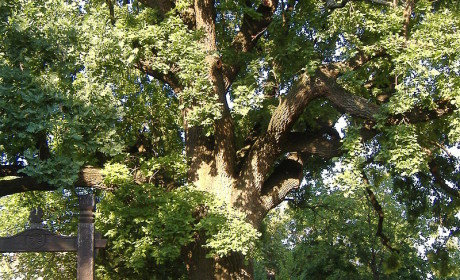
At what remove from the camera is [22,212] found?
14.7m

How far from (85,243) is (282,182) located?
4.51 meters

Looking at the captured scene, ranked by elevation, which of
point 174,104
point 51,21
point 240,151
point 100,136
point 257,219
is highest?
Result: point 174,104

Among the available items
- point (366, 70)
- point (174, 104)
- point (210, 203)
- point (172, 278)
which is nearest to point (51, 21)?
point (210, 203)

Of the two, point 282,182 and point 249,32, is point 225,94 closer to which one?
point 249,32

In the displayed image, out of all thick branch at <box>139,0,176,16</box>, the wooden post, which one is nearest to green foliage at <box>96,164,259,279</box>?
the wooden post

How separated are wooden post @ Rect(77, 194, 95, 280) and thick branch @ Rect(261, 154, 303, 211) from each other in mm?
3754

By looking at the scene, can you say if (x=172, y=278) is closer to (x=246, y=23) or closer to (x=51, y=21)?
(x=246, y=23)

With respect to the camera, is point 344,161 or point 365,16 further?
point 365,16

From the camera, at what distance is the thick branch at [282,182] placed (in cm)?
1041

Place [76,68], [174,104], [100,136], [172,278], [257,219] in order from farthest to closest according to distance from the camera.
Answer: [172,278] → [174,104] → [257,219] → [76,68] → [100,136]

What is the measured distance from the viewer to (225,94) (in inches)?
412

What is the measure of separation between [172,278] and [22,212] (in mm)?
4731

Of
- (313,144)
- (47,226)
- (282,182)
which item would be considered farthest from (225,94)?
(47,226)

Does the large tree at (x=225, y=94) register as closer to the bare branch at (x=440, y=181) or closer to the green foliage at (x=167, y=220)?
the bare branch at (x=440, y=181)
